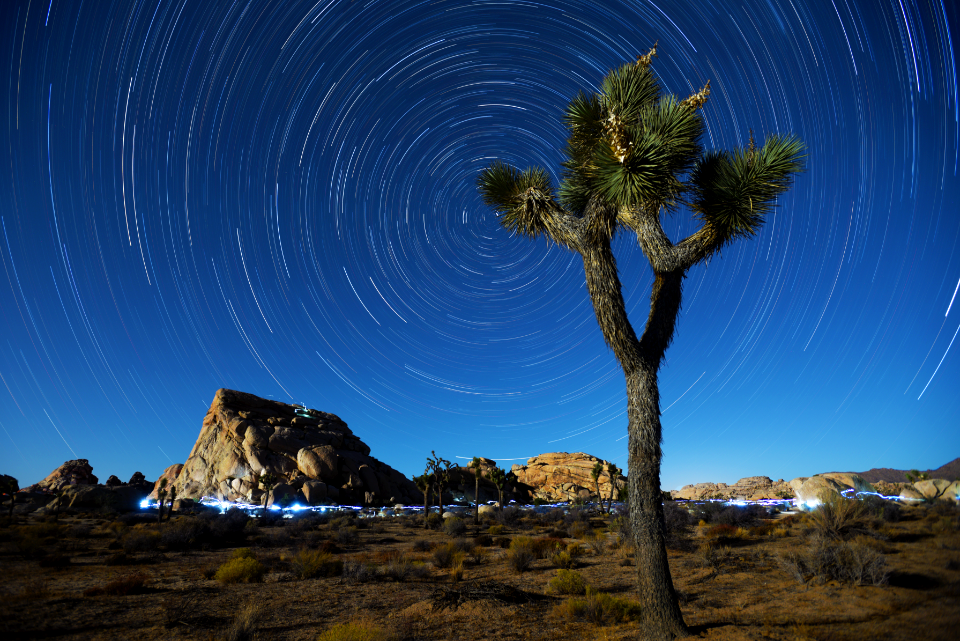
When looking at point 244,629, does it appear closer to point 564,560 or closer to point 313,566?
point 313,566

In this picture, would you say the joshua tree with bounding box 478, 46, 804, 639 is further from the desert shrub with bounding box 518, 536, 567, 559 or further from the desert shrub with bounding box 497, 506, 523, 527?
the desert shrub with bounding box 497, 506, 523, 527

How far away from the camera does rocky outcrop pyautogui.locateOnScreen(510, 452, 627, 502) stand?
83688mm

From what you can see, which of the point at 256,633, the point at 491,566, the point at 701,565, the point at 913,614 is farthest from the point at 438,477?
the point at 913,614

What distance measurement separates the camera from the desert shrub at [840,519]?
14.9 meters

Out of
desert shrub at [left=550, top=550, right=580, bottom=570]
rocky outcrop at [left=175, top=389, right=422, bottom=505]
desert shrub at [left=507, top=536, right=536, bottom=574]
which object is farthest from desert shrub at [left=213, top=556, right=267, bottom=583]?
rocky outcrop at [left=175, top=389, right=422, bottom=505]

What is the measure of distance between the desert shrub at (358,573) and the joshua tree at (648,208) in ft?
28.2

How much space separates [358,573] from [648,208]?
1291 cm

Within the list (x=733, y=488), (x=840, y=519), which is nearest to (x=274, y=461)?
(x=840, y=519)

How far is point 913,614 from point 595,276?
6.68 meters

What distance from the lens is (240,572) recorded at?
487 inches

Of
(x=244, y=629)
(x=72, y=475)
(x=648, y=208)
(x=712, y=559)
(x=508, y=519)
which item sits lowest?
(x=508, y=519)

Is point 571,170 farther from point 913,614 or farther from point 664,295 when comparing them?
point 913,614

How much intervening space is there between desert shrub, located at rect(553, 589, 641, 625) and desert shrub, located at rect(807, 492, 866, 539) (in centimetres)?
1061

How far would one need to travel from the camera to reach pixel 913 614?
5590 mm
